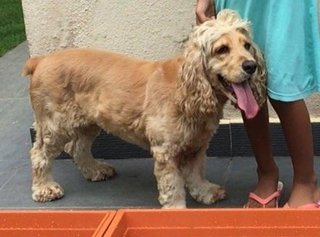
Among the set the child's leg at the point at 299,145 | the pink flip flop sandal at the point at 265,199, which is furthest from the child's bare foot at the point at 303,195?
the pink flip flop sandal at the point at 265,199

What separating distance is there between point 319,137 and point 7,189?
2.52 meters

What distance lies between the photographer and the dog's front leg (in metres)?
4.66

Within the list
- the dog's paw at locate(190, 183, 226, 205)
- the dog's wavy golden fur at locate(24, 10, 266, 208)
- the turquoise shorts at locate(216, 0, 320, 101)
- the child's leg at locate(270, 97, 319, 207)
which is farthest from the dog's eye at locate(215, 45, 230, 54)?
the dog's paw at locate(190, 183, 226, 205)

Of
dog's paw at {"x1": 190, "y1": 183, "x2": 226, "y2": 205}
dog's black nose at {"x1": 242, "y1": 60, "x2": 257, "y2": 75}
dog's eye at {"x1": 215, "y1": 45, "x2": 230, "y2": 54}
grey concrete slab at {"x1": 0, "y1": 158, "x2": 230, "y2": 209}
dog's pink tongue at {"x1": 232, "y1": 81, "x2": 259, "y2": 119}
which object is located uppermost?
dog's eye at {"x1": 215, "y1": 45, "x2": 230, "y2": 54}

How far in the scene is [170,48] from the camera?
5820 mm

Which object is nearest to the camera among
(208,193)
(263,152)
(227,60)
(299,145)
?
(227,60)

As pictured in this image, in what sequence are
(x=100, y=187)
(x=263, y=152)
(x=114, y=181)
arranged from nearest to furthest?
(x=263, y=152) → (x=100, y=187) → (x=114, y=181)

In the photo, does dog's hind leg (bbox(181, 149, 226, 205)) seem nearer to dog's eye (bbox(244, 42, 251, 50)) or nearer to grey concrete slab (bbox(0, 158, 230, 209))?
grey concrete slab (bbox(0, 158, 230, 209))

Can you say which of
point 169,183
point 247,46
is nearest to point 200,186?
point 169,183

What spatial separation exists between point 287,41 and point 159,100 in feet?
3.08

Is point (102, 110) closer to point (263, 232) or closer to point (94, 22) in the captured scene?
point (94, 22)

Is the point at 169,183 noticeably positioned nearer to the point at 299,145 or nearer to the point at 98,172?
the point at 299,145

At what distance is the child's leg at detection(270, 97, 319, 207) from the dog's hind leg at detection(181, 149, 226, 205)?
0.62 m

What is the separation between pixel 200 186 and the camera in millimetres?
5059
